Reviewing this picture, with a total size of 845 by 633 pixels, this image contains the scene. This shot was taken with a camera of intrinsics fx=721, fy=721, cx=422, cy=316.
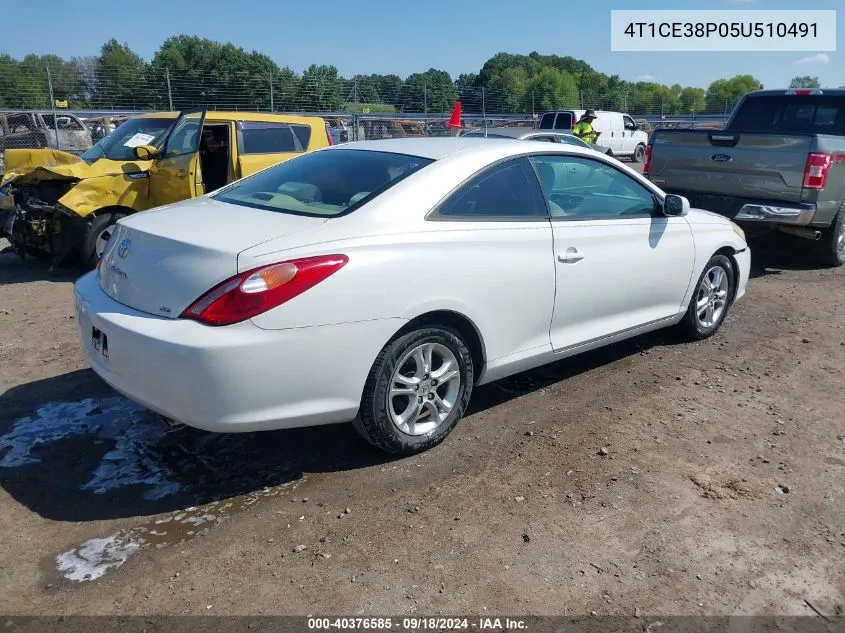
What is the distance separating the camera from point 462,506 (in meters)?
3.24

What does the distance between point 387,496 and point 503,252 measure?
1.38m

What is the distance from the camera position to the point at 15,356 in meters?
5.13

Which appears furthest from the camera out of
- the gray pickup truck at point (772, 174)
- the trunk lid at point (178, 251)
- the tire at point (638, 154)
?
the tire at point (638, 154)

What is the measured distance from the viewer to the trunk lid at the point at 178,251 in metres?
3.07

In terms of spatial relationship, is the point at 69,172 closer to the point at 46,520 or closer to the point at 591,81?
the point at 46,520

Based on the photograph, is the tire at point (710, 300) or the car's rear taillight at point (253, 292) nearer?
the car's rear taillight at point (253, 292)

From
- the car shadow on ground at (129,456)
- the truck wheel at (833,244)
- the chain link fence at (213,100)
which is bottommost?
the car shadow on ground at (129,456)

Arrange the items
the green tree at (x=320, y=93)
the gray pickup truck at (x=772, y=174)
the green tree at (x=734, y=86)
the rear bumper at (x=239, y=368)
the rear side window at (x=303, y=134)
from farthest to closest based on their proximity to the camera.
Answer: the green tree at (x=734, y=86), the green tree at (x=320, y=93), the rear side window at (x=303, y=134), the gray pickup truck at (x=772, y=174), the rear bumper at (x=239, y=368)

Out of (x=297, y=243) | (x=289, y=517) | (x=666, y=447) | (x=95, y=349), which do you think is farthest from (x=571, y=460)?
(x=95, y=349)

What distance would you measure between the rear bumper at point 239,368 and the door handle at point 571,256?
1.21 meters

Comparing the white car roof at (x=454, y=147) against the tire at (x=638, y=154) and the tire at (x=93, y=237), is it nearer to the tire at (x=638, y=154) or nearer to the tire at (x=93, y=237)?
the tire at (x=93, y=237)

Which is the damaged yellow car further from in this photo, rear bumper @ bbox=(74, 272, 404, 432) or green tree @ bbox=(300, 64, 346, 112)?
green tree @ bbox=(300, 64, 346, 112)

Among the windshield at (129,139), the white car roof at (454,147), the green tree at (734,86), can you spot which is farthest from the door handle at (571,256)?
the green tree at (734,86)

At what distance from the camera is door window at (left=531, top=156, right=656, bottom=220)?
13.8ft
